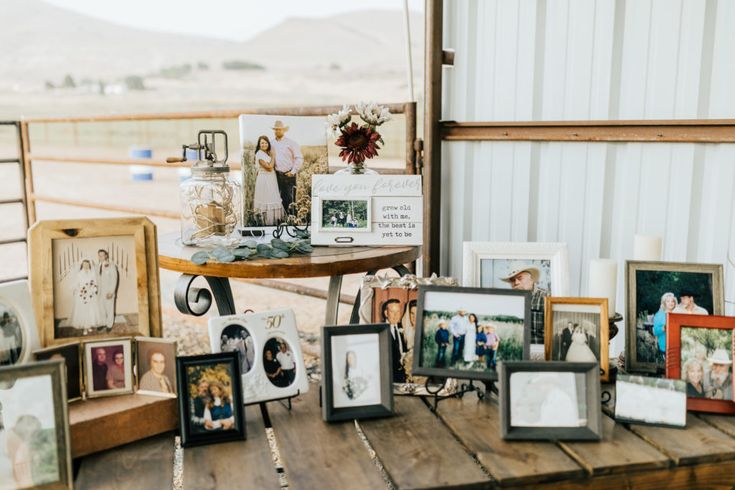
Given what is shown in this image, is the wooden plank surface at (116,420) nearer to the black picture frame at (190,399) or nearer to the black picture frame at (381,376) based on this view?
the black picture frame at (190,399)

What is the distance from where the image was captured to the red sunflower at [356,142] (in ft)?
6.10

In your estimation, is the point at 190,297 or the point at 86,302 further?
the point at 190,297

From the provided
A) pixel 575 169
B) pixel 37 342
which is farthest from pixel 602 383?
pixel 37 342

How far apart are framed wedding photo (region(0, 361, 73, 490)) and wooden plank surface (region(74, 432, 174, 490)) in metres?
0.06

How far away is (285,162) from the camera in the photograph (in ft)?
6.41

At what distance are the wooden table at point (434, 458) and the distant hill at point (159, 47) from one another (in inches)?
826

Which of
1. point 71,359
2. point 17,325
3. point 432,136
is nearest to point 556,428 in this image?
point 71,359

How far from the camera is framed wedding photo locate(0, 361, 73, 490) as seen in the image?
104 cm

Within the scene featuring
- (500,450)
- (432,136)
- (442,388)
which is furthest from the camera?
(432,136)

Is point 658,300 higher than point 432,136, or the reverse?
point 432,136

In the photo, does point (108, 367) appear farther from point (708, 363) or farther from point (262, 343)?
point (708, 363)

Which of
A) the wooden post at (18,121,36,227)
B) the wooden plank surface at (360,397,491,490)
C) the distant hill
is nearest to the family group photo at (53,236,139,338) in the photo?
the wooden plank surface at (360,397,491,490)

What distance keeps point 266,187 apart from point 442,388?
2.77 feet

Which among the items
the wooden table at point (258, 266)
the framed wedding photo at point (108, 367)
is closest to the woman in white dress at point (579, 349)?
the wooden table at point (258, 266)
